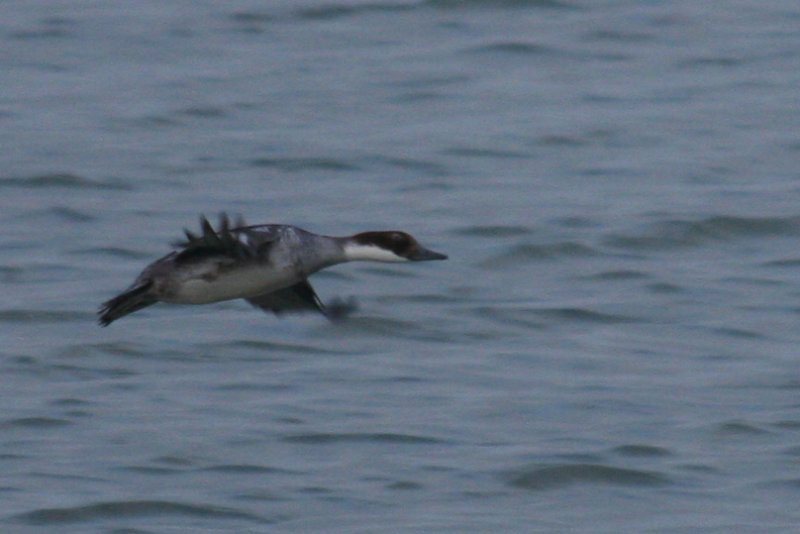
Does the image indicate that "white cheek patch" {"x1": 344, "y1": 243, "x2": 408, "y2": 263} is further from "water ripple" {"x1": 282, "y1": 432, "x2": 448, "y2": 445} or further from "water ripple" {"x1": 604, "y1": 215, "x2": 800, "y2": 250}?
"water ripple" {"x1": 604, "y1": 215, "x2": 800, "y2": 250}

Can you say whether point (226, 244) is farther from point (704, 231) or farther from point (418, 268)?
point (704, 231)

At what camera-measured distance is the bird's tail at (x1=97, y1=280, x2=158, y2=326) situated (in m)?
7.26

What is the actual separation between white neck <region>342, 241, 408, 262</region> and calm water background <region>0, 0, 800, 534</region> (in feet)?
4.36

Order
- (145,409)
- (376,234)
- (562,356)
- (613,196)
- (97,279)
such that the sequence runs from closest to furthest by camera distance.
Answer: (376,234), (145,409), (562,356), (97,279), (613,196)

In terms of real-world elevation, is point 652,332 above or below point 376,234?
below

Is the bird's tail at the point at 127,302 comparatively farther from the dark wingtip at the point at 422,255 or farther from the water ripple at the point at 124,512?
the water ripple at the point at 124,512

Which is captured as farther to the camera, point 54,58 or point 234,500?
point 54,58

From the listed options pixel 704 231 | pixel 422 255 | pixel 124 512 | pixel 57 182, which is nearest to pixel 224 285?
pixel 422 255

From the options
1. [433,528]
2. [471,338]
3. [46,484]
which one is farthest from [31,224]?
[433,528]

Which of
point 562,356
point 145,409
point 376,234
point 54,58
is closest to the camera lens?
point 376,234

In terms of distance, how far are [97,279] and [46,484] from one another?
120 inches

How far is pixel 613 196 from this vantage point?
47.9 feet

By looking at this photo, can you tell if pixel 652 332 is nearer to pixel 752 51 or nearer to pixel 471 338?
pixel 471 338

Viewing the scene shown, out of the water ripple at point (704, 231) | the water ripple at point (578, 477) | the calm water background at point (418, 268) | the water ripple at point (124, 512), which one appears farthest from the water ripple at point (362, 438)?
the water ripple at point (704, 231)
